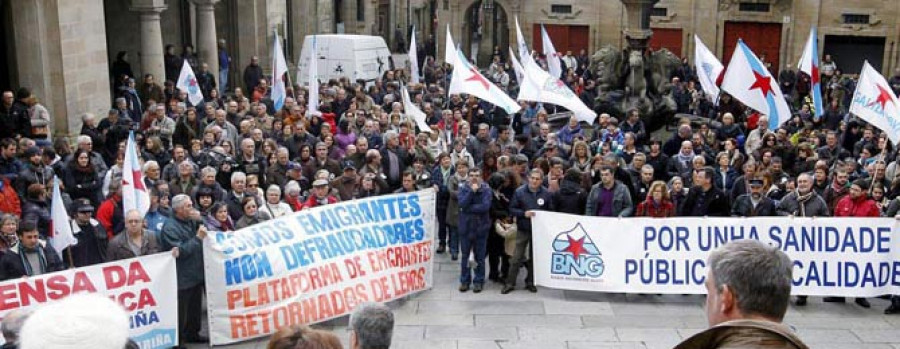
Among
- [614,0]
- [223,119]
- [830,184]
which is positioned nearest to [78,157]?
[223,119]

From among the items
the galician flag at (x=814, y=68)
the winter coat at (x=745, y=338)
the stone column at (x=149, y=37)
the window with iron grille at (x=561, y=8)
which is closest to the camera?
the winter coat at (x=745, y=338)

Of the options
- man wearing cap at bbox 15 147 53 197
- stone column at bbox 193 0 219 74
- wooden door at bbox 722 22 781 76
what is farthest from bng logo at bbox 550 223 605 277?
wooden door at bbox 722 22 781 76

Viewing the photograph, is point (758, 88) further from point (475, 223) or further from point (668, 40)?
point (668, 40)

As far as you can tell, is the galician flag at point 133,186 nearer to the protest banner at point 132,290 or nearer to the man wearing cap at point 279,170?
the protest banner at point 132,290

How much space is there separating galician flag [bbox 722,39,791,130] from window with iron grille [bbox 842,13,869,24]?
20.6 m

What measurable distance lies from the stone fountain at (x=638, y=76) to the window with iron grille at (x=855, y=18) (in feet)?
52.5

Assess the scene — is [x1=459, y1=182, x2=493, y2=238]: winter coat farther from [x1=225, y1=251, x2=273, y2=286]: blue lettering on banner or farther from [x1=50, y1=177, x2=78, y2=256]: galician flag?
[x1=50, y1=177, x2=78, y2=256]: galician flag

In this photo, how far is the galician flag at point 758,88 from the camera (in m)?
16.2

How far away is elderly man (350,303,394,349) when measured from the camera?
5332 millimetres

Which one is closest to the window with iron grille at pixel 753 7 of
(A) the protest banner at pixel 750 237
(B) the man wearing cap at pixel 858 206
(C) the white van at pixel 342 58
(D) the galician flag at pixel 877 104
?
(C) the white van at pixel 342 58

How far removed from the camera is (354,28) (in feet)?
121

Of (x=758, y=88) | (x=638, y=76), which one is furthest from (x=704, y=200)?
(x=638, y=76)

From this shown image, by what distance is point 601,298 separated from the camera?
11.8m

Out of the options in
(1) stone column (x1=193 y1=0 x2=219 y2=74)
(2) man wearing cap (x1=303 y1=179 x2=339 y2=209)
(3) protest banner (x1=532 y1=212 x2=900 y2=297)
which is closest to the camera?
(3) protest banner (x1=532 y1=212 x2=900 y2=297)
